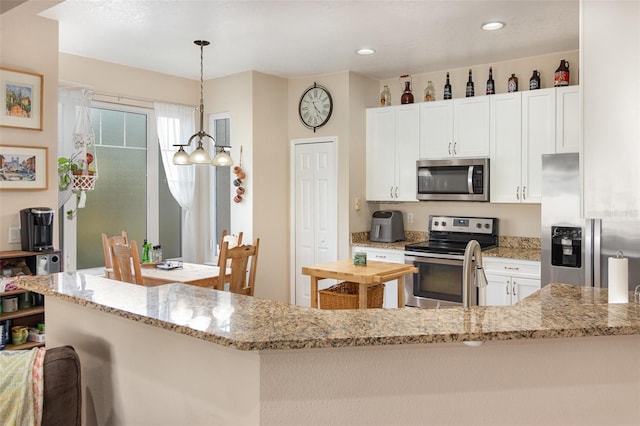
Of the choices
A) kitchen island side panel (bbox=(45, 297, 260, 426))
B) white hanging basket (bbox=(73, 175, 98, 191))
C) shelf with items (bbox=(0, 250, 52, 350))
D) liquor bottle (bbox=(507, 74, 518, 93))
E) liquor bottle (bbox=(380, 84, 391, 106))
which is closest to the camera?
kitchen island side panel (bbox=(45, 297, 260, 426))

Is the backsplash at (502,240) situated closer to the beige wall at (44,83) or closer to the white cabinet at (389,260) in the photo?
the white cabinet at (389,260)

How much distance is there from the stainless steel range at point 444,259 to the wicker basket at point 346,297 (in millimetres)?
552

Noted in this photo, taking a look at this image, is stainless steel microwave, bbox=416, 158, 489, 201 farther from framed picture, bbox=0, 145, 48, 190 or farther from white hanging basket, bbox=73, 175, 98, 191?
framed picture, bbox=0, 145, 48, 190

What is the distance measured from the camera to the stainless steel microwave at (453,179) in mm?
4758

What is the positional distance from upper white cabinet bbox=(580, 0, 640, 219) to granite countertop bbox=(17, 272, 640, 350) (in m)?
0.44

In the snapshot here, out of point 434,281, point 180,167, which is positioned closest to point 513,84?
point 434,281

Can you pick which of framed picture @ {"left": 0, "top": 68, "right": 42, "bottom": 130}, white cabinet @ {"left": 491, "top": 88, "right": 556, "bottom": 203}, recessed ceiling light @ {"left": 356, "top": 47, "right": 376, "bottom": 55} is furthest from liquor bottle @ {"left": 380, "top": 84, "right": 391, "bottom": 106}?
framed picture @ {"left": 0, "top": 68, "right": 42, "bottom": 130}

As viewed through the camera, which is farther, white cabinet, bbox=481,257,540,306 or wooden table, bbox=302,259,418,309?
white cabinet, bbox=481,257,540,306

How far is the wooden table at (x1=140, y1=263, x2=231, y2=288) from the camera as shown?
3.87 m

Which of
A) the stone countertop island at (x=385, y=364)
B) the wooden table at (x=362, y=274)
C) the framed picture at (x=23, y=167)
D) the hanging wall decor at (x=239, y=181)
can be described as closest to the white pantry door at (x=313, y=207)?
the hanging wall decor at (x=239, y=181)

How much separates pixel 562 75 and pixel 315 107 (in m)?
2.35

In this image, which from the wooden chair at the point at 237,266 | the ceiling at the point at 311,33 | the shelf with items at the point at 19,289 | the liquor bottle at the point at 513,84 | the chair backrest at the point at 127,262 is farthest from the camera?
the liquor bottle at the point at 513,84

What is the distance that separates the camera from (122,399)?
1807 millimetres

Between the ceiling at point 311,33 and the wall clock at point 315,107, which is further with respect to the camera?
the wall clock at point 315,107
